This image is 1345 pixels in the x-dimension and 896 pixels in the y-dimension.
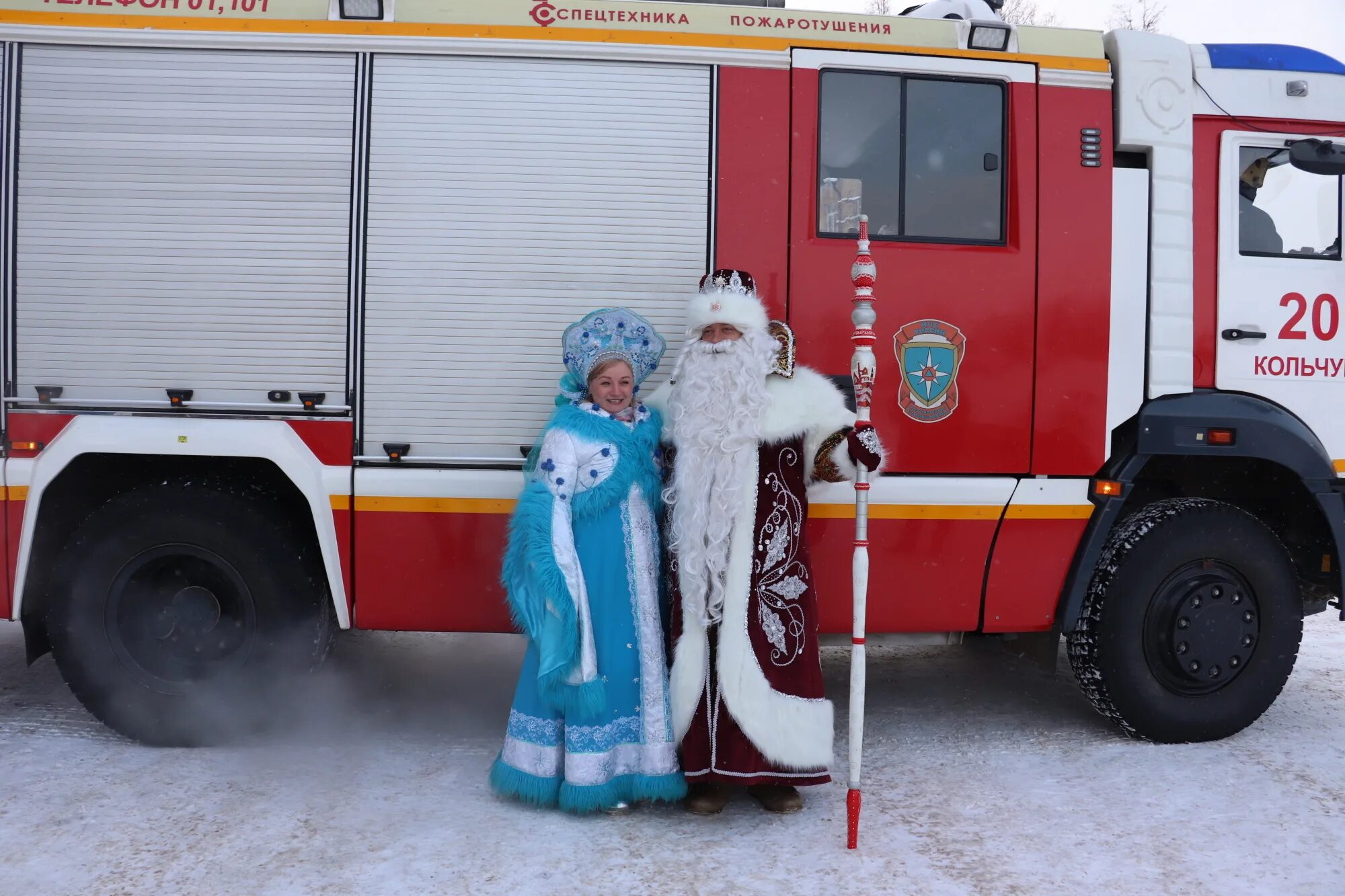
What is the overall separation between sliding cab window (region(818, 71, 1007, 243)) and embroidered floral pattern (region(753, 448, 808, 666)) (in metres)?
1.17

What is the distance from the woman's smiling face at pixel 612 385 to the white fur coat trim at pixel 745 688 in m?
0.55

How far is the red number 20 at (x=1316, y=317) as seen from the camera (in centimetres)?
438

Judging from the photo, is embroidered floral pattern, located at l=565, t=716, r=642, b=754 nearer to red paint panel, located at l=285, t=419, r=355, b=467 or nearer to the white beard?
the white beard

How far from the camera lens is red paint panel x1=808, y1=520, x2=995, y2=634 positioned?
423 cm

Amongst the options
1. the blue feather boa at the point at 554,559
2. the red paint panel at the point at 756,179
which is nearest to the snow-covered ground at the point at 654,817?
the blue feather boa at the point at 554,559

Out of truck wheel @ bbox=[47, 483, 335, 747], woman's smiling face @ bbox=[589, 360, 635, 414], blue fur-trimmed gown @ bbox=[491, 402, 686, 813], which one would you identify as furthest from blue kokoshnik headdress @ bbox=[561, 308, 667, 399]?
truck wheel @ bbox=[47, 483, 335, 747]

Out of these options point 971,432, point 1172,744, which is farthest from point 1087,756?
point 971,432

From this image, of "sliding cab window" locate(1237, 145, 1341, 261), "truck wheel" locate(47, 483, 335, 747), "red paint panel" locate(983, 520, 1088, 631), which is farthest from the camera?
"sliding cab window" locate(1237, 145, 1341, 261)

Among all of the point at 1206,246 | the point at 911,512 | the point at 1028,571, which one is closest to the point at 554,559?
the point at 911,512

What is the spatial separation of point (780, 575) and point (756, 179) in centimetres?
162

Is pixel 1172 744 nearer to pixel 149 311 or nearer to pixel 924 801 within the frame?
pixel 924 801

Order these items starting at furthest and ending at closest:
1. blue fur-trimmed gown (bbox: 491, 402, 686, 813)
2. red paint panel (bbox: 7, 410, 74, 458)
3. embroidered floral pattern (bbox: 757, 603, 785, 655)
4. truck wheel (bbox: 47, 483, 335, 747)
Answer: truck wheel (bbox: 47, 483, 335, 747) < red paint panel (bbox: 7, 410, 74, 458) < embroidered floral pattern (bbox: 757, 603, 785, 655) < blue fur-trimmed gown (bbox: 491, 402, 686, 813)

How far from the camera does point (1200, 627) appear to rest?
14.4 ft

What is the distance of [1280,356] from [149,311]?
476 cm
